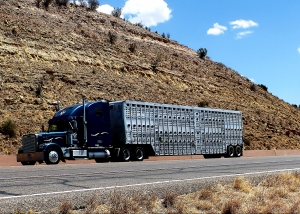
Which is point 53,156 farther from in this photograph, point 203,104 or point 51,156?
point 203,104

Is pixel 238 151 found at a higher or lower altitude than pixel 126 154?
lower

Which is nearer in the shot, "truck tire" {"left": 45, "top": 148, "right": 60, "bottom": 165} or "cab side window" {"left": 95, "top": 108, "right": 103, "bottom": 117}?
"truck tire" {"left": 45, "top": 148, "right": 60, "bottom": 165}

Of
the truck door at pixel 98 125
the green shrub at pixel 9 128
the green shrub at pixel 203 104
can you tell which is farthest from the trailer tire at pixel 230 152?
the green shrub at pixel 9 128

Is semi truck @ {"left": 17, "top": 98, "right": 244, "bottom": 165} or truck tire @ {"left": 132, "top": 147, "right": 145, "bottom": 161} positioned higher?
semi truck @ {"left": 17, "top": 98, "right": 244, "bottom": 165}

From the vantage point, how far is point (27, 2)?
5084cm

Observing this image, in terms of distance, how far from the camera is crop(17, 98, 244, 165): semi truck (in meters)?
25.2

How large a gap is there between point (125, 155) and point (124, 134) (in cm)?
129

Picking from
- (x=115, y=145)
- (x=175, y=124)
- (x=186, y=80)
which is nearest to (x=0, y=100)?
(x=115, y=145)

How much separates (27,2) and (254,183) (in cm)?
4436

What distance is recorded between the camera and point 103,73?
44562 mm

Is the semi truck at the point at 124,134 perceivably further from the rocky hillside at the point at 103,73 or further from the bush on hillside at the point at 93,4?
the bush on hillside at the point at 93,4

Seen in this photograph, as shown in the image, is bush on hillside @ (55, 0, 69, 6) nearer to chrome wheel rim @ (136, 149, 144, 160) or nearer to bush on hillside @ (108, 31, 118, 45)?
bush on hillside @ (108, 31, 118, 45)

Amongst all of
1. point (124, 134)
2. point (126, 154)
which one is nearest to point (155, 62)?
point (124, 134)

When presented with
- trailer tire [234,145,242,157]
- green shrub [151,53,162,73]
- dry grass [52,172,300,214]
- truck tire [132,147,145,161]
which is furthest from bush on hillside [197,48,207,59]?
dry grass [52,172,300,214]
